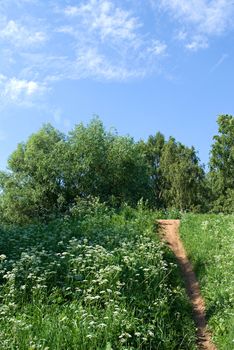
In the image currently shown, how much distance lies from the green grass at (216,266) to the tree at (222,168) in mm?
33638

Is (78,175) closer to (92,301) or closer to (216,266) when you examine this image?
(216,266)

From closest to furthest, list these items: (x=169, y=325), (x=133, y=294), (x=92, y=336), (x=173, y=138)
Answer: (x=92, y=336) < (x=169, y=325) < (x=133, y=294) < (x=173, y=138)

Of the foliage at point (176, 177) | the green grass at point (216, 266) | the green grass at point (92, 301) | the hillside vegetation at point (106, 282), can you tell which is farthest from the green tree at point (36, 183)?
the green grass at point (92, 301)

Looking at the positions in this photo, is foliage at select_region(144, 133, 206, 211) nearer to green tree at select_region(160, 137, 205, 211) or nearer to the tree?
green tree at select_region(160, 137, 205, 211)

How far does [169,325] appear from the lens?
399 inches

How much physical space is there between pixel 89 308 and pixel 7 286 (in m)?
2.41

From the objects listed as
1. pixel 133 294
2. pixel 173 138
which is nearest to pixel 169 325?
pixel 133 294

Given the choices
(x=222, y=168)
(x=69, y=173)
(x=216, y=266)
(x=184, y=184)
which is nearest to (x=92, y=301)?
(x=216, y=266)

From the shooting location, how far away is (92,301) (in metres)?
9.71

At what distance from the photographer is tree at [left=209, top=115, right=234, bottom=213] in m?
55.0

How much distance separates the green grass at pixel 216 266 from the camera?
10.6m

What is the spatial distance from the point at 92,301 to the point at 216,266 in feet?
18.7

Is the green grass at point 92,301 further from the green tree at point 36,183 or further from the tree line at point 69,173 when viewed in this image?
the green tree at point 36,183

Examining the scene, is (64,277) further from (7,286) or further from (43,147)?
(43,147)
